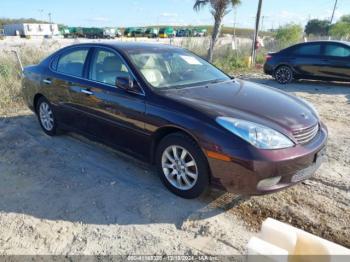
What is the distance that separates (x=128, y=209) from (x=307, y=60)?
28.8 ft

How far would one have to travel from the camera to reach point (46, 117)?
564cm

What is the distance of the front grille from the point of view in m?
3.29

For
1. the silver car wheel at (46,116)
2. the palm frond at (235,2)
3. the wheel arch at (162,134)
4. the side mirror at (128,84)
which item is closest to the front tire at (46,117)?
the silver car wheel at (46,116)

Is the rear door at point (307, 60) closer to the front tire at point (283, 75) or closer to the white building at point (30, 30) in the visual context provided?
the front tire at point (283, 75)

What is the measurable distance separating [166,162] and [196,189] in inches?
18.2

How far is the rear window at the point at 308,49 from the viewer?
10.4 metres

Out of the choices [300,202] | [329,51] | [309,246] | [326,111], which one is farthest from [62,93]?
[329,51]

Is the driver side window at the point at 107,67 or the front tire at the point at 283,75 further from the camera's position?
the front tire at the point at 283,75

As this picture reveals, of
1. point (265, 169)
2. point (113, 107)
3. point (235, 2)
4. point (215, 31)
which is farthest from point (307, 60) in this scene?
point (265, 169)

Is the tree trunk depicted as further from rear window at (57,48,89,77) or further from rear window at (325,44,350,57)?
rear window at (57,48,89,77)

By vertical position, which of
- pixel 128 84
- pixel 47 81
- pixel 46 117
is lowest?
pixel 46 117

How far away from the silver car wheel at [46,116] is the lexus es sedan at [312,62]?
7.78m

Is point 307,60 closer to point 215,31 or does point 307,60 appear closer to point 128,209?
point 215,31

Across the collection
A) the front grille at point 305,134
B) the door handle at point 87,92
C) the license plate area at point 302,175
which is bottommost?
the license plate area at point 302,175
